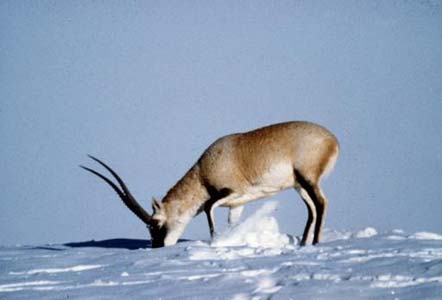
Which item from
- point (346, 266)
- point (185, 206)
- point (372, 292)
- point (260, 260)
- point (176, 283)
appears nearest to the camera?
point (372, 292)

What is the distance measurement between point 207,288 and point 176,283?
1.83 feet

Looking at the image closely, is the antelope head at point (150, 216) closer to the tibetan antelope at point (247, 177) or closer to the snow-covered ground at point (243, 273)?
the tibetan antelope at point (247, 177)

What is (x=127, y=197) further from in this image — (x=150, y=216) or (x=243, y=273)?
(x=243, y=273)

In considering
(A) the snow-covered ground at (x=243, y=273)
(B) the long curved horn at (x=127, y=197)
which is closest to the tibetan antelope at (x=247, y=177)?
(B) the long curved horn at (x=127, y=197)

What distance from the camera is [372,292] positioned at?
16.5 ft

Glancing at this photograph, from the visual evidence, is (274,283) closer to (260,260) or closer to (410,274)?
(410,274)

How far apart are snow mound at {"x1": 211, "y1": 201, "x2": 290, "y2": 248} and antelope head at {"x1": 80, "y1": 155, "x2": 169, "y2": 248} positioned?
199 centimetres

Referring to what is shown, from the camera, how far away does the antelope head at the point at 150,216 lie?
43.6 ft

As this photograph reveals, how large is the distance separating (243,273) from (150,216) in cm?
711

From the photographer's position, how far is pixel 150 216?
13336 mm

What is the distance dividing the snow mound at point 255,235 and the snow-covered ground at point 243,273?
6.06 feet

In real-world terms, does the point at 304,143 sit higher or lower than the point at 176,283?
higher

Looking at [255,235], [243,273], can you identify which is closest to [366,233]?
[255,235]

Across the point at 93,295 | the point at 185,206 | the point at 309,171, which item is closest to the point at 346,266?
the point at 93,295
